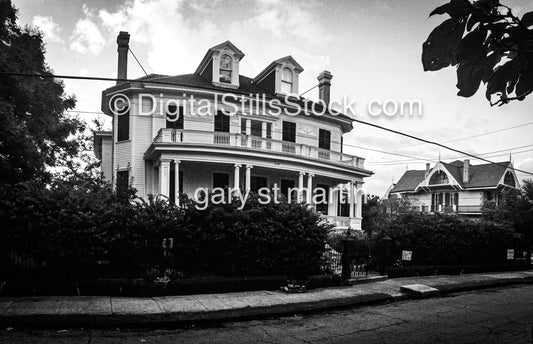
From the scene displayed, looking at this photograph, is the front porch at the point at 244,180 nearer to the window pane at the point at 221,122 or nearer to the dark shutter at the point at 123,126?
the dark shutter at the point at 123,126

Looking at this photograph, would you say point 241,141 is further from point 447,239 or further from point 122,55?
point 447,239

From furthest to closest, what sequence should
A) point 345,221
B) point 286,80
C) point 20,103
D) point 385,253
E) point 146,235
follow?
point 286,80, point 345,221, point 20,103, point 385,253, point 146,235

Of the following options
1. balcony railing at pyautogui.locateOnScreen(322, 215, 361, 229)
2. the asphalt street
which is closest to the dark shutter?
balcony railing at pyautogui.locateOnScreen(322, 215, 361, 229)

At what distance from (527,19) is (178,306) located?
7.64 m

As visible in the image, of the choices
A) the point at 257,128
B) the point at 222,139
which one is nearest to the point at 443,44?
the point at 222,139

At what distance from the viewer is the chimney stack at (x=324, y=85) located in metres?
27.8

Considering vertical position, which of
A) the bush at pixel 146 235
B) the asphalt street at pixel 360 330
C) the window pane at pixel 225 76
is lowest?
the asphalt street at pixel 360 330

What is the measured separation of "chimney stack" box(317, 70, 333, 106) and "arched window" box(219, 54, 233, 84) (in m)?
8.58

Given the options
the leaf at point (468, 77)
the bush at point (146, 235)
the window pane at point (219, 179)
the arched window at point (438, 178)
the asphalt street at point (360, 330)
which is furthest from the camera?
the arched window at point (438, 178)

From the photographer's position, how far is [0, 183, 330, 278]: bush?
26.1ft

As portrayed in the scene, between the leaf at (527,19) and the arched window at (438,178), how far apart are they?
46.0m

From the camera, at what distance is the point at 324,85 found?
2803 cm

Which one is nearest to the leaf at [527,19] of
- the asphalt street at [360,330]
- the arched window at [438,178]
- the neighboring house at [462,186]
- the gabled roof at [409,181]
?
the asphalt street at [360,330]

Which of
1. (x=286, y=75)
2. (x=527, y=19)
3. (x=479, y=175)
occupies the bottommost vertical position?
(x=527, y=19)
